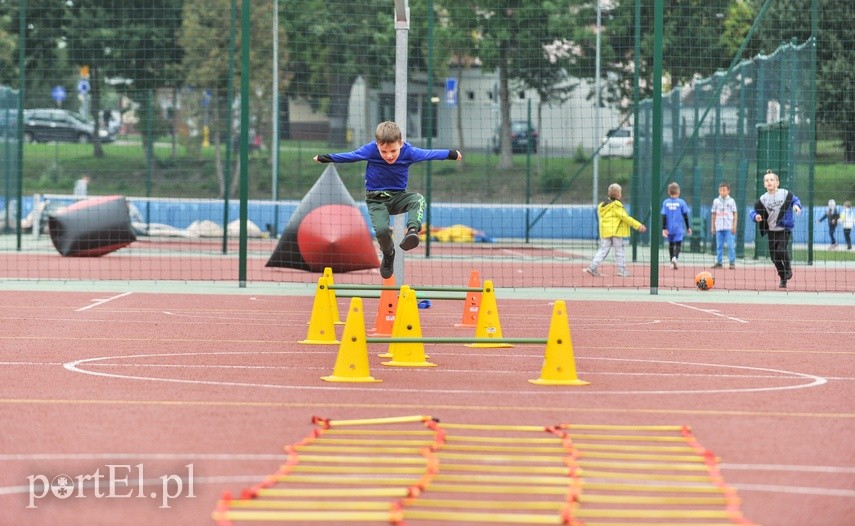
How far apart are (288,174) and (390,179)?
30219 mm

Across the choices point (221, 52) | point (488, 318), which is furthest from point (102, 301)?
point (221, 52)

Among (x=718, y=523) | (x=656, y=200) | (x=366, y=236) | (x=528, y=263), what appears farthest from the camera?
(x=528, y=263)

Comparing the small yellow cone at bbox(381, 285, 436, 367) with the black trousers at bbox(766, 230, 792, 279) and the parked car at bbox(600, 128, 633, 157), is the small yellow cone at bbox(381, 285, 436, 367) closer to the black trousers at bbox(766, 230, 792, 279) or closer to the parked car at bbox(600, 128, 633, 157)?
the black trousers at bbox(766, 230, 792, 279)

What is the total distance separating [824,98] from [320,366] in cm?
2321

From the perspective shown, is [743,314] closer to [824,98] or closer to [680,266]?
[680,266]

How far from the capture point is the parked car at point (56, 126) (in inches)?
1992

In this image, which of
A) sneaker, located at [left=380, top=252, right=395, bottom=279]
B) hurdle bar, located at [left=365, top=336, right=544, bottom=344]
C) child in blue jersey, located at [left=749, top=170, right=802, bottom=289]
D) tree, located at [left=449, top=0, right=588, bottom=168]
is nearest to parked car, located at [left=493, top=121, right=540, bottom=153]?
tree, located at [left=449, top=0, right=588, bottom=168]

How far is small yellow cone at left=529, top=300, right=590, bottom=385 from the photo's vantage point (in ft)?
34.3

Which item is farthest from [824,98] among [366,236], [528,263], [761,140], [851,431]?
[851,431]

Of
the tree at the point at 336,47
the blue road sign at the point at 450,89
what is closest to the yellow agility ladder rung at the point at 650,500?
the tree at the point at 336,47

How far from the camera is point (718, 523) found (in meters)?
5.91

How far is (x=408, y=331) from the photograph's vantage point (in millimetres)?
11281

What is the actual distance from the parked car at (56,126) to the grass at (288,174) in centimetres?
222

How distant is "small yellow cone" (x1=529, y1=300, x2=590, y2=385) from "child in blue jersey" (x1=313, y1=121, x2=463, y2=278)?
320 centimetres
